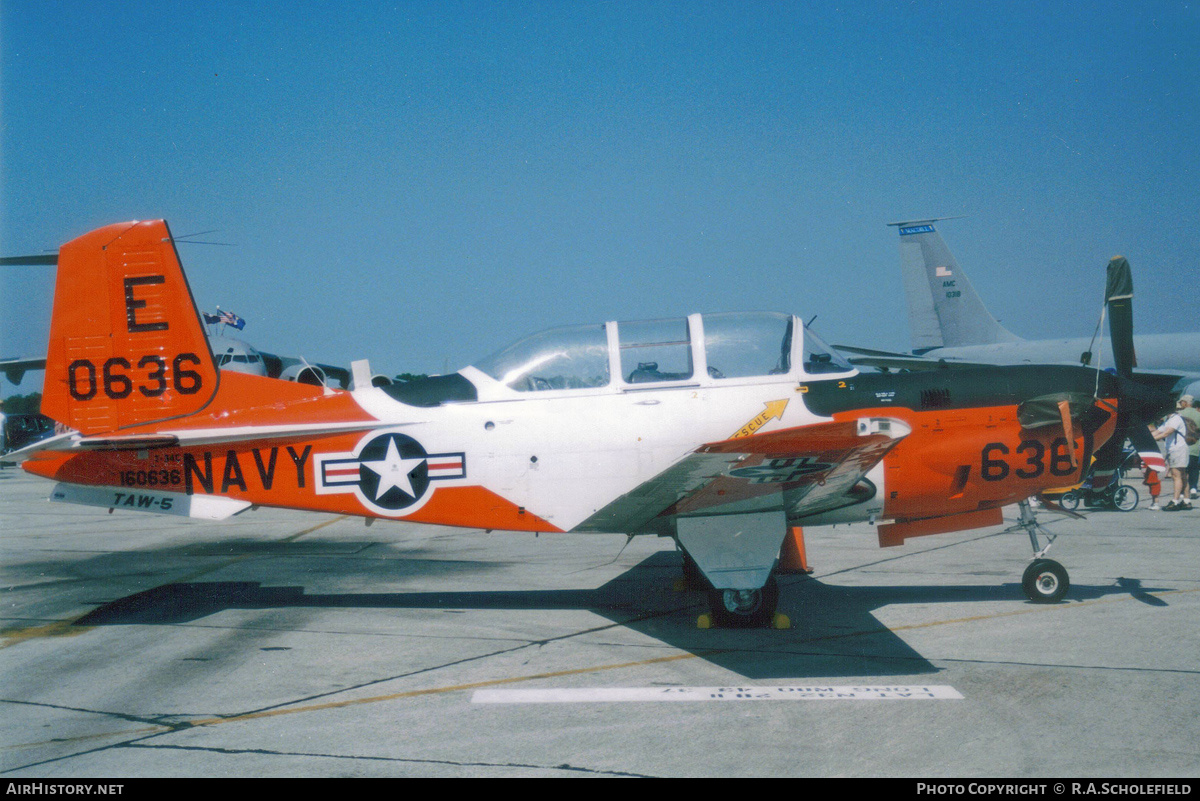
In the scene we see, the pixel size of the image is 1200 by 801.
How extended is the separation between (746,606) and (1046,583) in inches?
112

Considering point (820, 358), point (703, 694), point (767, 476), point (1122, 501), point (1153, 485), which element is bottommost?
point (1122, 501)

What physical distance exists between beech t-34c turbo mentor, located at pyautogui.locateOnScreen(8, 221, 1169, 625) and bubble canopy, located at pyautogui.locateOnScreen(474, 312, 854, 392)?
0.02 metres

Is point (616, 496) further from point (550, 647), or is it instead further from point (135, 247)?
point (135, 247)

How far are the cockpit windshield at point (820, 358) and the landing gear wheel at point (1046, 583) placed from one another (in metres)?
2.49

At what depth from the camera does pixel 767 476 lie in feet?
20.1

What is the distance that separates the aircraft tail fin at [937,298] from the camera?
1012 inches

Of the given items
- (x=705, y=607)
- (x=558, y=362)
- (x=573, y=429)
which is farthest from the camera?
(x=705, y=607)

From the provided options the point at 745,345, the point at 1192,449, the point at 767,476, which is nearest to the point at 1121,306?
the point at 745,345

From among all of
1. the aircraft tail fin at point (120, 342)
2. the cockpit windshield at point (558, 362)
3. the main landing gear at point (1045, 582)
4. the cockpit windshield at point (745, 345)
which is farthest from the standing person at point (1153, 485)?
the aircraft tail fin at point (120, 342)

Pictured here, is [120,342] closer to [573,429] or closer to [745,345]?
[573,429]

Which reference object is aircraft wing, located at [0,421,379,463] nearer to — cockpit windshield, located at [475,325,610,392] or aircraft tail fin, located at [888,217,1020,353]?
cockpit windshield, located at [475,325,610,392]

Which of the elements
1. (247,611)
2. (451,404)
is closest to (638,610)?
(451,404)

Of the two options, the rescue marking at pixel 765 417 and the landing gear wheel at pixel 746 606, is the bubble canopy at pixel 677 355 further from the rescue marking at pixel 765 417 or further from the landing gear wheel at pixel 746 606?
the landing gear wheel at pixel 746 606
